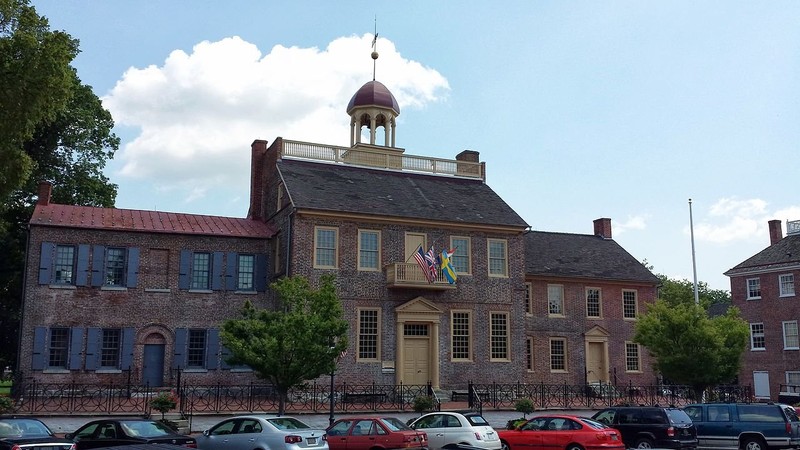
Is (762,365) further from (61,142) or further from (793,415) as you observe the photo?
(61,142)

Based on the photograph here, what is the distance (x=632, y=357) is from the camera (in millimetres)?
41781

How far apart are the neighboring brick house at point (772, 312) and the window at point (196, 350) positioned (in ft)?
104

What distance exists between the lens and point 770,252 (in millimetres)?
46812

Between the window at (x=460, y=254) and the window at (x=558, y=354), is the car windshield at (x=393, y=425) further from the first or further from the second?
the window at (x=558, y=354)

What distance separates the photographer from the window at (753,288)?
46.3 m

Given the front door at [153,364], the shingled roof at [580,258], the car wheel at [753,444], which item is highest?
the shingled roof at [580,258]

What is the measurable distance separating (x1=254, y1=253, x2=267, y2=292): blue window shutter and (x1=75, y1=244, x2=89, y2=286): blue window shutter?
7.10m

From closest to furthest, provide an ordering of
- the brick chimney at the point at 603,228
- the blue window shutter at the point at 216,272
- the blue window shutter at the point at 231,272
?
the blue window shutter at the point at 216,272 → the blue window shutter at the point at 231,272 → the brick chimney at the point at 603,228

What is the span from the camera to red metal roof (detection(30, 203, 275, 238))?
31547 mm

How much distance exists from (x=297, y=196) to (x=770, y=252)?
3077 centimetres

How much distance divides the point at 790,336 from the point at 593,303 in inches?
496

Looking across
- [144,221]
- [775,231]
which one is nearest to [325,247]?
[144,221]

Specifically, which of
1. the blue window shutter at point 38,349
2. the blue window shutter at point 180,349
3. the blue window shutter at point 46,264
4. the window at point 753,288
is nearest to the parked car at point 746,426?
the blue window shutter at point 180,349

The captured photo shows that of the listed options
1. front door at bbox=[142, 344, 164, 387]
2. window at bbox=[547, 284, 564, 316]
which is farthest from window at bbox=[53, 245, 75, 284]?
window at bbox=[547, 284, 564, 316]
